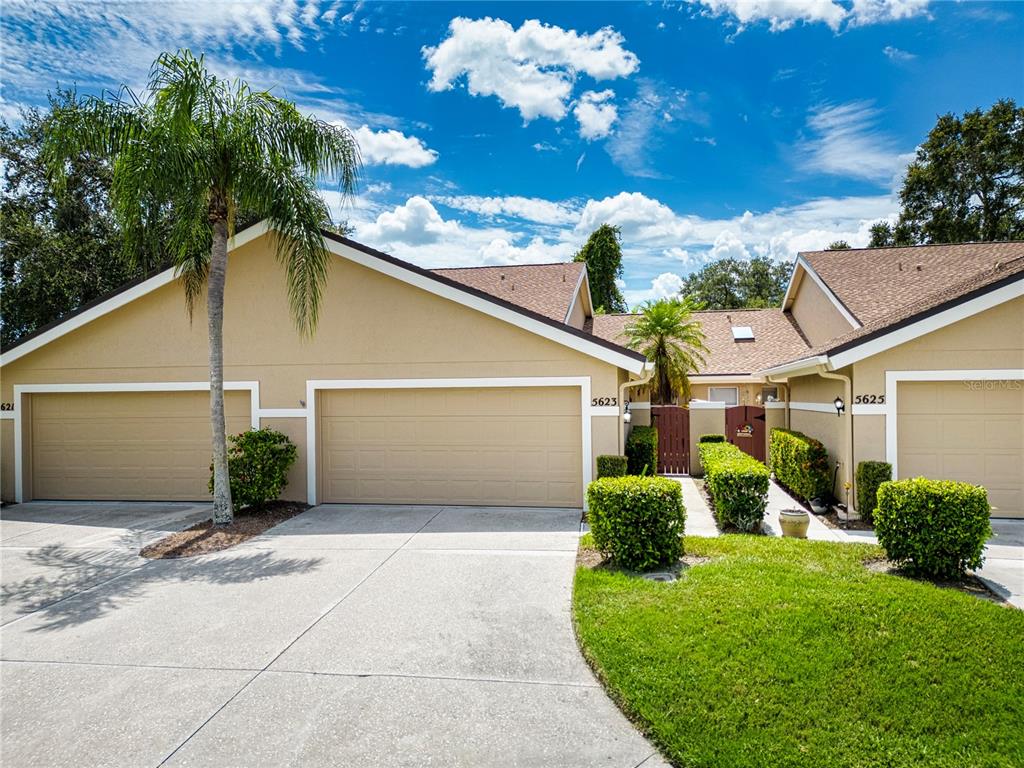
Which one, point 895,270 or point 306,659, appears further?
point 895,270

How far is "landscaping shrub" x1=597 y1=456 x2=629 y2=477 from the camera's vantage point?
953cm

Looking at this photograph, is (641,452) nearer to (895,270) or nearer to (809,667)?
(809,667)

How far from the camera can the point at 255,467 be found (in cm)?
978

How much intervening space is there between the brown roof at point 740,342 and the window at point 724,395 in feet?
2.57

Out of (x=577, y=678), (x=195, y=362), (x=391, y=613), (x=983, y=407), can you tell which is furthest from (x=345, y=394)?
(x=983, y=407)

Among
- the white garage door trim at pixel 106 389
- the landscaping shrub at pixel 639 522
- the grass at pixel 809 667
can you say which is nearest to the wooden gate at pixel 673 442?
the landscaping shrub at pixel 639 522

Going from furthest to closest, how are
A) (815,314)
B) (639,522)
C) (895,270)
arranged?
1. (815,314)
2. (895,270)
3. (639,522)

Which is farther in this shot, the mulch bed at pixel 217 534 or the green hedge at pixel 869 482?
the green hedge at pixel 869 482

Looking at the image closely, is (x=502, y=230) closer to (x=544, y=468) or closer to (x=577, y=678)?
(x=544, y=468)

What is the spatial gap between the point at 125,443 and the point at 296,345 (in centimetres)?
431

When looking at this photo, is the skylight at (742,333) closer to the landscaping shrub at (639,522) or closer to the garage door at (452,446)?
the garage door at (452,446)

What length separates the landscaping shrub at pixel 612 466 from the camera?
953cm

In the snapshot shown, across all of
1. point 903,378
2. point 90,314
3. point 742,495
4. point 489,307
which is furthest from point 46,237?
point 903,378

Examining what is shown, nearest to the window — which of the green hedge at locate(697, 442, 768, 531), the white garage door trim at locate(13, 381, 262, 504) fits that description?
the green hedge at locate(697, 442, 768, 531)
